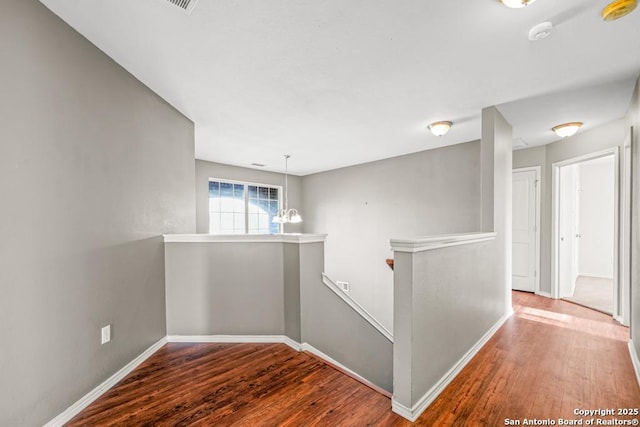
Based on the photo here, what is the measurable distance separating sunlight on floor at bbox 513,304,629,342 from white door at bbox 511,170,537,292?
3.61ft

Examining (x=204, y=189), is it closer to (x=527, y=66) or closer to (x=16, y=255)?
(x=16, y=255)

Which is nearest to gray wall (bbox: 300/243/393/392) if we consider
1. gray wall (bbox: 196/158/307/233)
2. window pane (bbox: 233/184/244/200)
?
gray wall (bbox: 196/158/307/233)

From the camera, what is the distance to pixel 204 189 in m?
5.47

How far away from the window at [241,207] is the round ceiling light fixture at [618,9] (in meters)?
5.68

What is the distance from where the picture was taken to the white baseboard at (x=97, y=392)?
63.6 inches

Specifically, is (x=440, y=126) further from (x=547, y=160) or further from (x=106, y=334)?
(x=106, y=334)

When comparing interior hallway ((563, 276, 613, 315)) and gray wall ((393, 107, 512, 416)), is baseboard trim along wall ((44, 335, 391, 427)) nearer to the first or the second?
gray wall ((393, 107, 512, 416))

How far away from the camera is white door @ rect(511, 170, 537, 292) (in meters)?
4.61

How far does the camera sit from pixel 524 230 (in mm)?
4719

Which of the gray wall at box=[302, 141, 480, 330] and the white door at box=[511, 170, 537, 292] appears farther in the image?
the white door at box=[511, 170, 537, 292]

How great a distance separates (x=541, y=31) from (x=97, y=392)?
3839mm

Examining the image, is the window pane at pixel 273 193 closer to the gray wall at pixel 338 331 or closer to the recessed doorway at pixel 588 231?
the gray wall at pixel 338 331

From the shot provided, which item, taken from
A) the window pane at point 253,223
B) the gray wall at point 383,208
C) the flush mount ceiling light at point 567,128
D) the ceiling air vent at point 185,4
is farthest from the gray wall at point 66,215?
the flush mount ceiling light at point 567,128

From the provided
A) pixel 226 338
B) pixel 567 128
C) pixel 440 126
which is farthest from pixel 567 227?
pixel 226 338
